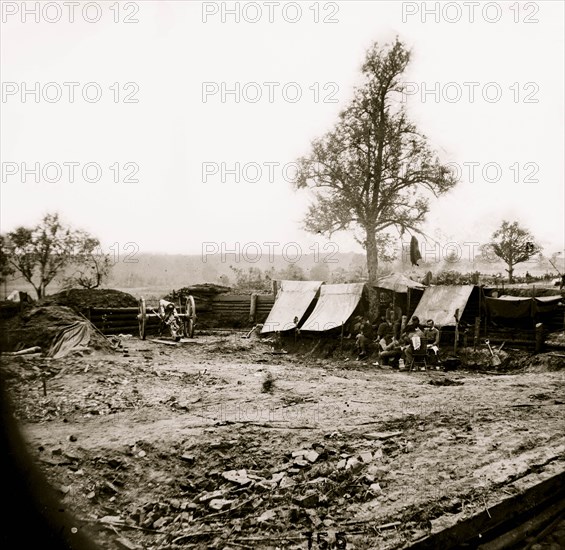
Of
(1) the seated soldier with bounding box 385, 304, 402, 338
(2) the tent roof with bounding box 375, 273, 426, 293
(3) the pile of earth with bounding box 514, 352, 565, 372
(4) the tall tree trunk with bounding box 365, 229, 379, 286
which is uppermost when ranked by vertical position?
(4) the tall tree trunk with bounding box 365, 229, 379, 286

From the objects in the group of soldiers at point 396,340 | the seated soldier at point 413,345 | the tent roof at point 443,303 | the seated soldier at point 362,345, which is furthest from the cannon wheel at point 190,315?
the seated soldier at point 413,345

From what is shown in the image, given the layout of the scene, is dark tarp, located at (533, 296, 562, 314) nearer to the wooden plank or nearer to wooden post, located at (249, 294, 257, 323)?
the wooden plank

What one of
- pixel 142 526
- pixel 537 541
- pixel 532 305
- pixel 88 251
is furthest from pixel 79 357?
pixel 88 251

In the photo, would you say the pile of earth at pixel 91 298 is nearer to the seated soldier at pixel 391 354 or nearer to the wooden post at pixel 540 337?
the seated soldier at pixel 391 354

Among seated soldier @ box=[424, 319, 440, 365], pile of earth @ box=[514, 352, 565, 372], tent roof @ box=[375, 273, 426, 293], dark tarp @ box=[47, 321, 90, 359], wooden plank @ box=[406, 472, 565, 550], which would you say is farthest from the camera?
tent roof @ box=[375, 273, 426, 293]

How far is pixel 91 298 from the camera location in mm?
16969

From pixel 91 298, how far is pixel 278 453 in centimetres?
1439

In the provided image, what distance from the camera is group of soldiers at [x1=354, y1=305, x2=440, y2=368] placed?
10.2m

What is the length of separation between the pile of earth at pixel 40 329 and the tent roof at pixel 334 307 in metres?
6.02

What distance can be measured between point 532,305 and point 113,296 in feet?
47.8

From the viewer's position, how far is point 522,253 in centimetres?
2962

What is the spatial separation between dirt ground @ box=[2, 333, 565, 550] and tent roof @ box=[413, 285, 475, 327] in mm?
3784

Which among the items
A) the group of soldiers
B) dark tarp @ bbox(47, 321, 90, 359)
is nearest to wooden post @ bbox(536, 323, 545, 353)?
the group of soldiers

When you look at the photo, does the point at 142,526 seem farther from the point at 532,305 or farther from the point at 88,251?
the point at 88,251
